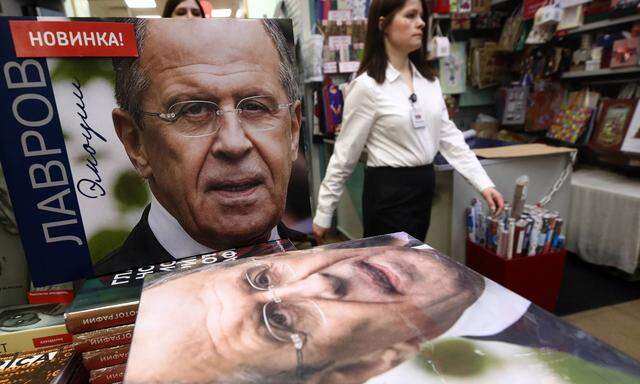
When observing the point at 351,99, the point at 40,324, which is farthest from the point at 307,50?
the point at 40,324

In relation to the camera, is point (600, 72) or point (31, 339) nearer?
point (31, 339)

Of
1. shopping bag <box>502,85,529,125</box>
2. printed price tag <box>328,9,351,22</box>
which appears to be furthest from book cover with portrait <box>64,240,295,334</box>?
shopping bag <box>502,85,529,125</box>

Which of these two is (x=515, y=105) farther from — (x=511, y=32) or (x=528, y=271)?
(x=528, y=271)

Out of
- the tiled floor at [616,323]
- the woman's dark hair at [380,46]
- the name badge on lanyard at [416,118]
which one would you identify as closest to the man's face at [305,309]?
the name badge on lanyard at [416,118]

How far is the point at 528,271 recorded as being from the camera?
72.7 inches

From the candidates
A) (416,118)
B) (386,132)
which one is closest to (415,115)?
(416,118)

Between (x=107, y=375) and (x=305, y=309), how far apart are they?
344 mm

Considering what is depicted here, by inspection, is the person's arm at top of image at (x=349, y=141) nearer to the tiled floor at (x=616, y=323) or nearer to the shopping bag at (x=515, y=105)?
the tiled floor at (x=616, y=323)

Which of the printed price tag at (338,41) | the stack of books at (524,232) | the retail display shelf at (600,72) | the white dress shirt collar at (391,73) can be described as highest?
the printed price tag at (338,41)

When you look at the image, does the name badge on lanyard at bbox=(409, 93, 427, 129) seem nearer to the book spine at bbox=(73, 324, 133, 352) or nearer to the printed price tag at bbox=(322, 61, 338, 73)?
the book spine at bbox=(73, 324, 133, 352)

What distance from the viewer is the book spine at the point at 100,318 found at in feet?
1.83

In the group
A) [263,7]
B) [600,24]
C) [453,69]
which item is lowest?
[453,69]

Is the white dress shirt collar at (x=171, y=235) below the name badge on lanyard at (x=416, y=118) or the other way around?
below

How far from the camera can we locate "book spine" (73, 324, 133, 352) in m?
0.56
